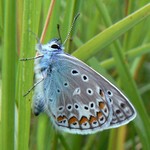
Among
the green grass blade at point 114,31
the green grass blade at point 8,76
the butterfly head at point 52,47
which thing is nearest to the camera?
the green grass blade at point 8,76

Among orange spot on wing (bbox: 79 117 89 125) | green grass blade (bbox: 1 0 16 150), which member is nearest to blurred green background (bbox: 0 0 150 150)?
green grass blade (bbox: 1 0 16 150)

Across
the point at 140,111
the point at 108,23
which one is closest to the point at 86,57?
the point at 108,23

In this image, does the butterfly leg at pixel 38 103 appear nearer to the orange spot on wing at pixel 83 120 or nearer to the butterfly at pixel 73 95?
the butterfly at pixel 73 95

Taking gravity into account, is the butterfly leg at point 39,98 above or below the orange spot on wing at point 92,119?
above

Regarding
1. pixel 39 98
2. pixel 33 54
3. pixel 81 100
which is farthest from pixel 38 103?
pixel 33 54

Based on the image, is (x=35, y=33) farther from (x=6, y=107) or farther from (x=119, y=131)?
(x=119, y=131)

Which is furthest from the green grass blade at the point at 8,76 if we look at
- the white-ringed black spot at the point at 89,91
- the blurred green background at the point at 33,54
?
the white-ringed black spot at the point at 89,91

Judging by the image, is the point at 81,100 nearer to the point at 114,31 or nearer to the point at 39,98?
the point at 39,98

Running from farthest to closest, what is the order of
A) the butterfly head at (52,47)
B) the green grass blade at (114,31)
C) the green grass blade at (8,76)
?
1. the butterfly head at (52,47)
2. the green grass blade at (114,31)
3. the green grass blade at (8,76)
